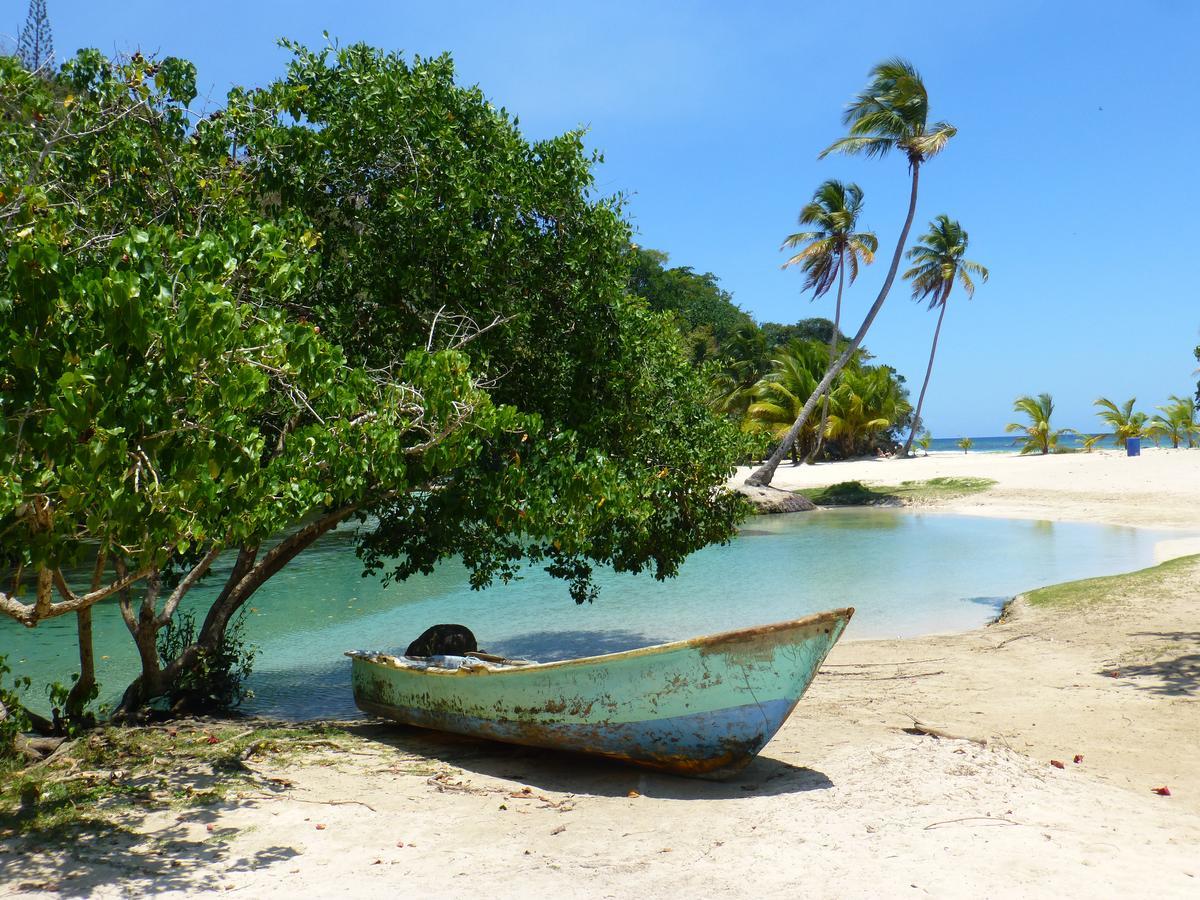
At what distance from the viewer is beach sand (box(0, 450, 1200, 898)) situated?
5.14 meters

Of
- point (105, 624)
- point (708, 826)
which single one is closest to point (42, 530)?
point (708, 826)

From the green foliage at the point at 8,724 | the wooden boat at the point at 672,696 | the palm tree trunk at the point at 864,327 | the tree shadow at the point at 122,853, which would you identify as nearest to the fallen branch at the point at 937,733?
the wooden boat at the point at 672,696

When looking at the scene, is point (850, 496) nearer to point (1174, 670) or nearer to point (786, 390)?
point (786, 390)

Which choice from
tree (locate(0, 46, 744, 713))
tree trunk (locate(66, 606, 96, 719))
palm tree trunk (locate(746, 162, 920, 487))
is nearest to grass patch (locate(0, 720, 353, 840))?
tree trunk (locate(66, 606, 96, 719))

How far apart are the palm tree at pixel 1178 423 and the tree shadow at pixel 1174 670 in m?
40.8

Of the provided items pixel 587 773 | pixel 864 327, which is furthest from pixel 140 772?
pixel 864 327

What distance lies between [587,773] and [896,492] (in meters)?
30.0

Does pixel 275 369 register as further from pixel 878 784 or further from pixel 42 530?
pixel 878 784

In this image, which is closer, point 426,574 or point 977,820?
point 977,820

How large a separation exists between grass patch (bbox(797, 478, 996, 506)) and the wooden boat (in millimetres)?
28532

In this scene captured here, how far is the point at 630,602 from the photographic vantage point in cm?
1730

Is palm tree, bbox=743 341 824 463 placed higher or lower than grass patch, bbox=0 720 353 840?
higher

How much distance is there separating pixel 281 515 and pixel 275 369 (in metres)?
1.12

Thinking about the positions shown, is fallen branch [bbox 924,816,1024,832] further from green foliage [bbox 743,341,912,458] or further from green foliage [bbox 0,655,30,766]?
green foliage [bbox 743,341,912,458]
